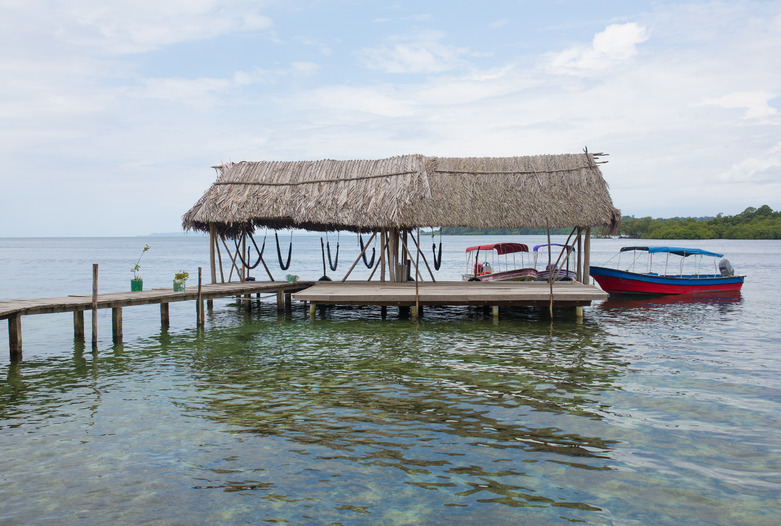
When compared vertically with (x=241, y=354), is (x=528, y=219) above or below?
above

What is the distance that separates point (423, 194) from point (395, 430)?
1045cm

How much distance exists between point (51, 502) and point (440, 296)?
1035 cm

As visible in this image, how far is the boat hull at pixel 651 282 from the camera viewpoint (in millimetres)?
22828

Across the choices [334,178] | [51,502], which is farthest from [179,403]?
[334,178]

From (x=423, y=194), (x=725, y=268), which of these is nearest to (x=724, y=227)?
(x=725, y=268)

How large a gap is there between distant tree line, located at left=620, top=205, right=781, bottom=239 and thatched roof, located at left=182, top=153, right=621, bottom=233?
7973cm

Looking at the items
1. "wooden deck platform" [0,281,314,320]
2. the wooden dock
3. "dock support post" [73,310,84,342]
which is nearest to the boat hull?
the wooden dock

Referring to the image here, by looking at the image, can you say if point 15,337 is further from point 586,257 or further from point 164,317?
point 586,257

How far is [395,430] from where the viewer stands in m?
7.05

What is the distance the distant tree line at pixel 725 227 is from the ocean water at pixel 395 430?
287 feet

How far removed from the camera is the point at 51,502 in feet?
17.6

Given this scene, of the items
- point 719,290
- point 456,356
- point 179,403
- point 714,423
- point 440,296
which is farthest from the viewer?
point 719,290

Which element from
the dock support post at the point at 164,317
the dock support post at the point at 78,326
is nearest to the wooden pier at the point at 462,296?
the dock support post at the point at 164,317

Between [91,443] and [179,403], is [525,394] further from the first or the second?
[91,443]
